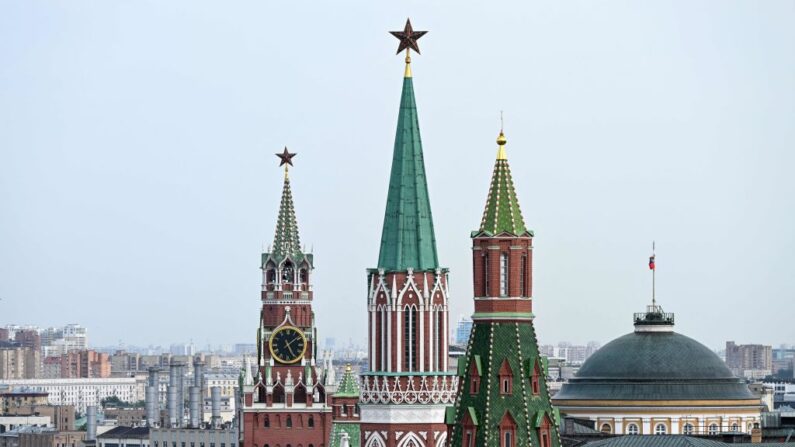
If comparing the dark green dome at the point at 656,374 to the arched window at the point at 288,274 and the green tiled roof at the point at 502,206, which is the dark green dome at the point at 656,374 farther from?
the green tiled roof at the point at 502,206

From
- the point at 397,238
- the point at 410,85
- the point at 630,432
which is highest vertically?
the point at 410,85

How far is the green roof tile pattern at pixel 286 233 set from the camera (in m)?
114

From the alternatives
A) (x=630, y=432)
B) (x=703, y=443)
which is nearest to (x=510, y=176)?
(x=703, y=443)

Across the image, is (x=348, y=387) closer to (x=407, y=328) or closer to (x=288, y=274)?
(x=288, y=274)

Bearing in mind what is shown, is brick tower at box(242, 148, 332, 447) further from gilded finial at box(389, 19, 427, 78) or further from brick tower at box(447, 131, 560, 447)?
brick tower at box(447, 131, 560, 447)

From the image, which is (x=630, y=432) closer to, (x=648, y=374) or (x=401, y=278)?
(x=648, y=374)

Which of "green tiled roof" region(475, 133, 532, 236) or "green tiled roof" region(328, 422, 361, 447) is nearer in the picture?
"green tiled roof" region(475, 133, 532, 236)

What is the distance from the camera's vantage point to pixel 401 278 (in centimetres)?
6988

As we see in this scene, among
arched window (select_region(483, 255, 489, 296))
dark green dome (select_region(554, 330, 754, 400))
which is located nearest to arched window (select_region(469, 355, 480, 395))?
arched window (select_region(483, 255, 489, 296))

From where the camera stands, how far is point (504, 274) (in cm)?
6150

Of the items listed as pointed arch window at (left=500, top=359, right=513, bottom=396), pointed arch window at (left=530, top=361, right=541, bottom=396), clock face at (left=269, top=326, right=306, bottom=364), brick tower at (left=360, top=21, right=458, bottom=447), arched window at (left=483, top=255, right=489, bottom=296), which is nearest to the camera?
pointed arch window at (left=500, top=359, right=513, bottom=396)

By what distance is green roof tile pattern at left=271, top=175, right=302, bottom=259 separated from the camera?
11375cm

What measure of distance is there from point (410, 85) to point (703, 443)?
2203 cm

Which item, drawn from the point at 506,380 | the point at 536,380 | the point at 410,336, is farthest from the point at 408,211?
the point at 506,380
